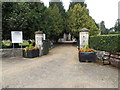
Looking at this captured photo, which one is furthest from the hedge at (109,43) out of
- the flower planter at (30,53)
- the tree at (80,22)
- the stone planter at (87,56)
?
the tree at (80,22)

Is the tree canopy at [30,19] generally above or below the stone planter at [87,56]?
above

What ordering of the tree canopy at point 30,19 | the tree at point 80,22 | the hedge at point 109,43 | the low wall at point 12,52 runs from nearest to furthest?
the hedge at point 109,43 → the low wall at point 12,52 → the tree canopy at point 30,19 → the tree at point 80,22

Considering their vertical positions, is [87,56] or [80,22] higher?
[80,22]

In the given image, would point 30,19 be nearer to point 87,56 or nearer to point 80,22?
point 87,56

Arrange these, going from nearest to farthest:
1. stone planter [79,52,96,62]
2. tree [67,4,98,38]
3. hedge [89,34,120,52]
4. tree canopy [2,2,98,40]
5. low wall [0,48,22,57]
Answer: hedge [89,34,120,52] < stone planter [79,52,96,62] < low wall [0,48,22,57] < tree canopy [2,2,98,40] < tree [67,4,98,38]

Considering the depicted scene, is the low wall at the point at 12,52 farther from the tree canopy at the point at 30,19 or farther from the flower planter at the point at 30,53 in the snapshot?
the tree canopy at the point at 30,19

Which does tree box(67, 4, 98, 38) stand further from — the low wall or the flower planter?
the low wall

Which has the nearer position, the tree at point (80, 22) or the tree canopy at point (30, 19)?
the tree canopy at point (30, 19)

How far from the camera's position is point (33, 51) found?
31.0ft

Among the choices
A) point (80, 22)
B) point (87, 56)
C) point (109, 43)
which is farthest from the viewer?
point (80, 22)

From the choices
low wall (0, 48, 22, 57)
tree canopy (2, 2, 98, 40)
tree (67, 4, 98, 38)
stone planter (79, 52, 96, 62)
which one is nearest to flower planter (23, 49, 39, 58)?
low wall (0, 48, 22, 57)

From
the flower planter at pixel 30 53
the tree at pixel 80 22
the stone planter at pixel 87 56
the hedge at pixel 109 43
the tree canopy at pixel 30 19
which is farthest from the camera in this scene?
the tree at pixel 80 22

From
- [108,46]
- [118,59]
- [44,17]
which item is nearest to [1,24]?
[44,17]

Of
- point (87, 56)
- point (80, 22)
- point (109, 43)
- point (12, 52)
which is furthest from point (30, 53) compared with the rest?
point (80, 22)
